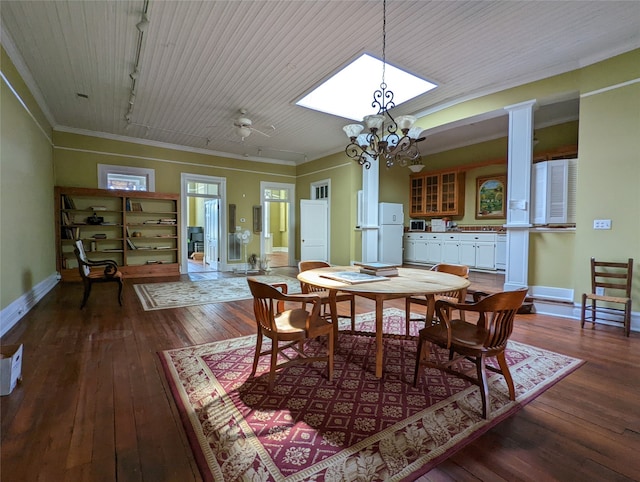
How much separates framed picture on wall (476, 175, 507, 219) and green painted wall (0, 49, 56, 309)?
7735mm

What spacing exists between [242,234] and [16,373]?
5.71m

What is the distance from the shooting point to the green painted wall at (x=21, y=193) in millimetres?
3041

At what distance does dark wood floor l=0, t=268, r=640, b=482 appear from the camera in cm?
130

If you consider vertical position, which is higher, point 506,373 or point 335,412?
point 506,373

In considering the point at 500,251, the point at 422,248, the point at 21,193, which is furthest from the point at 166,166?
the point at 500,251

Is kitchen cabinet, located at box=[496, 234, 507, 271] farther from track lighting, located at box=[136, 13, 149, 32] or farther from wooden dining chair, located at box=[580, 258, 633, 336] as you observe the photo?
track lighting, located at box=[136, 13, 149, 32]

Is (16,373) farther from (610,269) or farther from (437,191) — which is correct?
(437,191)

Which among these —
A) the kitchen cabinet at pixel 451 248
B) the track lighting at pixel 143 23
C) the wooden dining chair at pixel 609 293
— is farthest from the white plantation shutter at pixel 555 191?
the track lighting at pixel 143 23

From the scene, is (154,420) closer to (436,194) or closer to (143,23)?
(143,23)

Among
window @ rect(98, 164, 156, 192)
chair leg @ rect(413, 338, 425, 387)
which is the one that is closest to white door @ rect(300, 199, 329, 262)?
window @ rect(98, 164, 156, 192)

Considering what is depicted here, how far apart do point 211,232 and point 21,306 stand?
4.72 meters

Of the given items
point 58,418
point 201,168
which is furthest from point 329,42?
point 201,168

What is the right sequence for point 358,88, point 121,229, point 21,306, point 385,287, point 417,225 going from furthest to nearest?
point 417,225, point 121,229, point 358,88, point 21,306, point 385,287

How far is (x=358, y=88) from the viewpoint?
4.35 meters
